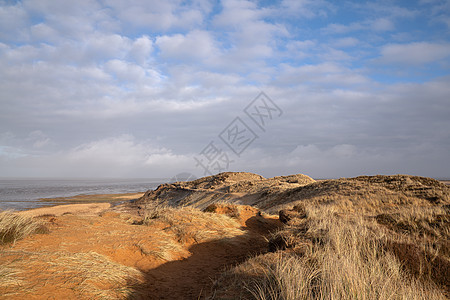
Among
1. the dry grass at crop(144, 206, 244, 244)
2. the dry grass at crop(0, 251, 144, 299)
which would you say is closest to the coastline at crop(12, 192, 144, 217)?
the dry grass at crop(144, 206, 244, 244)

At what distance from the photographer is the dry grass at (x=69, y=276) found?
153 inches

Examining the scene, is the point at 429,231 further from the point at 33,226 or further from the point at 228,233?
the point at 33,226

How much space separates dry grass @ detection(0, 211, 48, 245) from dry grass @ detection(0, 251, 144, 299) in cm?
109

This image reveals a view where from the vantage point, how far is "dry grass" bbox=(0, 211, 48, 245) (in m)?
5.67

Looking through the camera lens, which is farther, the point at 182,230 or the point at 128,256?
the point at 182,230

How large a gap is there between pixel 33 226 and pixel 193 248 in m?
4.07

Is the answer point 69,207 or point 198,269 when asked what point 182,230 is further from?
point 69,207

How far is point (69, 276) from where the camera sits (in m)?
4.36

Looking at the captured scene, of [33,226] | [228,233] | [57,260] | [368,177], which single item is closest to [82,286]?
[57,260]

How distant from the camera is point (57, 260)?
15.8 feet

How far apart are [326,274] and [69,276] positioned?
4021 mm

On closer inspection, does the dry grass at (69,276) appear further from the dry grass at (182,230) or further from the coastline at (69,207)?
the coastline at (69,207)

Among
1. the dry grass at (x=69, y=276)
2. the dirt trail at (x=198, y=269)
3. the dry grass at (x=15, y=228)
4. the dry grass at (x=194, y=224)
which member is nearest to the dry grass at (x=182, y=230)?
the dry grass at (x=194, y=224)

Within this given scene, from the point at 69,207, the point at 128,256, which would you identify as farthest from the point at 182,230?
the point at 69,207
